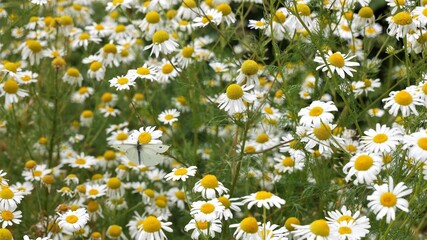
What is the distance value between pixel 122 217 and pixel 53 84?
0.98 meters

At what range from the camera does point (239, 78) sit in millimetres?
2646

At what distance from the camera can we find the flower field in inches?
91.5

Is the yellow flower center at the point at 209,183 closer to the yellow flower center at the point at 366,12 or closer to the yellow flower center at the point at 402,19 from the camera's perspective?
the yellow flower center at the point at 402,19

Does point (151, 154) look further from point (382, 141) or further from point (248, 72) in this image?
point (382, 141)

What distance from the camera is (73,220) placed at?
100 inches

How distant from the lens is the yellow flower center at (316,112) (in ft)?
7.75

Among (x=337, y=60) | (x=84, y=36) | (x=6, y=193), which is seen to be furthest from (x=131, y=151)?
(x=84, y=36)

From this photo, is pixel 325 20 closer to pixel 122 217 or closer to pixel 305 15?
pixel 305 15

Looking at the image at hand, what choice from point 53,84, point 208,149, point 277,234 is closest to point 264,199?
point 277,234

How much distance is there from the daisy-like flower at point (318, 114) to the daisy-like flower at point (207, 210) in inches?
15.8

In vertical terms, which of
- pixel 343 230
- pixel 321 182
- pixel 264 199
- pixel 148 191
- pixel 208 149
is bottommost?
pixel 343 230

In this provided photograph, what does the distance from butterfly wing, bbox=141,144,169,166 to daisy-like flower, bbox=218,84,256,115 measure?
30 centimetres

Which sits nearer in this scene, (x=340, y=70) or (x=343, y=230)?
(x=343, y=230)

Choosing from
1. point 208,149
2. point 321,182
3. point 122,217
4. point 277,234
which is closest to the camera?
point 277,234
